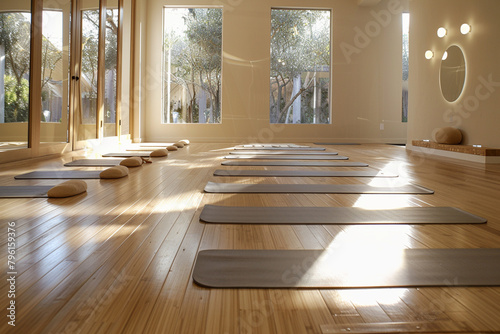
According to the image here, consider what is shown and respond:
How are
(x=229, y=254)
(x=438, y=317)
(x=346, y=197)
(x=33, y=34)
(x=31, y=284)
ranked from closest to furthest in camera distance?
1. (x=438, y=317)
2. (x=31, y=284)
3. (x=229, y=254)
4. (x=346, y=197)
5. (x=33, y=34)

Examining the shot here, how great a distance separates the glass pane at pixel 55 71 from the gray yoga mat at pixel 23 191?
205cm

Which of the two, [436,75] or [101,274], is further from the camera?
[436,75]

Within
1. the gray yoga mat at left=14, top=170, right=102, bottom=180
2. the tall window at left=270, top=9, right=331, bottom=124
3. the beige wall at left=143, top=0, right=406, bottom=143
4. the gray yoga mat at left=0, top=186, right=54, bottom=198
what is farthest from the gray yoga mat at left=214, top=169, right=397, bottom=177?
the tall window at left=270, top=9, right=331, bottom=124

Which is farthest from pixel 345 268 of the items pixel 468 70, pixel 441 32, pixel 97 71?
pixel 441 32

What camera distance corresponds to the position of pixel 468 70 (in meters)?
5.38

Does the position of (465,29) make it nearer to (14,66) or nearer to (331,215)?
(331,215)

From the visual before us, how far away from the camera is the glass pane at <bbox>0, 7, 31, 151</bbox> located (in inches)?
148

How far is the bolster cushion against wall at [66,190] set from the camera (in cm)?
246

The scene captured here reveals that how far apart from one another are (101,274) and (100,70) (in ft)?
17.5

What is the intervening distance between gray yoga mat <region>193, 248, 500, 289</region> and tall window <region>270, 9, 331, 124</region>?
24.5 feet

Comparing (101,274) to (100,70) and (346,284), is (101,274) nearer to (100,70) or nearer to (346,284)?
(346,284)

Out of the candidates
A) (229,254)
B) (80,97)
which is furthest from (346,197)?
(80,97)

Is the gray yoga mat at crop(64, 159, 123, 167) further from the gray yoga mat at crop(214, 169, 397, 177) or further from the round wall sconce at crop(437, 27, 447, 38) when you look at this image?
the round wall sconce at crop(437, 27, 447, 38)

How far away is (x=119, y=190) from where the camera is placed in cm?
275
